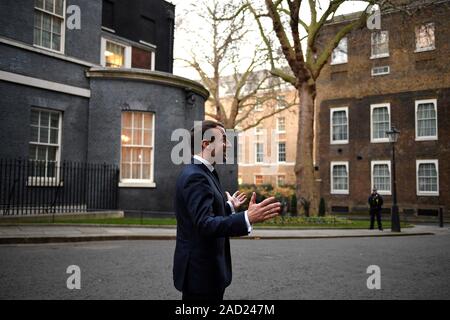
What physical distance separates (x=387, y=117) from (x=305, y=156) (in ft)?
46.6

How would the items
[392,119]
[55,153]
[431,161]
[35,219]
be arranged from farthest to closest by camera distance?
[392,119]
[431,161]
[55,153]
[35,219]

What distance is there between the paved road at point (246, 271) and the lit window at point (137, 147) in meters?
6.24

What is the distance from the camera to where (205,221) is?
8.95ft

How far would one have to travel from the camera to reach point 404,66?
1178 inches

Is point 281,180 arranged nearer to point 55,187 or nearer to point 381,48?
point 381,48

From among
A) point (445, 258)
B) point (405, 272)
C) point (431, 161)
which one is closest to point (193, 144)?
point (405, 272)

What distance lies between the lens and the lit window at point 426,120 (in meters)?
28.5

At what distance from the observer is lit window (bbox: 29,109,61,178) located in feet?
48.2

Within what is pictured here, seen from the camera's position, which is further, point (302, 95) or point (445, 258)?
point (302, 95)

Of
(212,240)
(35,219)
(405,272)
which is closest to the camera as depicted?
(212,240)

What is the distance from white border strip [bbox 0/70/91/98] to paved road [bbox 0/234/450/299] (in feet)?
22.1

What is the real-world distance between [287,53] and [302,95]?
6.69ft

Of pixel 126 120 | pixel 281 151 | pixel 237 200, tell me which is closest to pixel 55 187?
pixel 126 120

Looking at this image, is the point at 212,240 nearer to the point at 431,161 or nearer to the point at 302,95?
the point at 302,95
